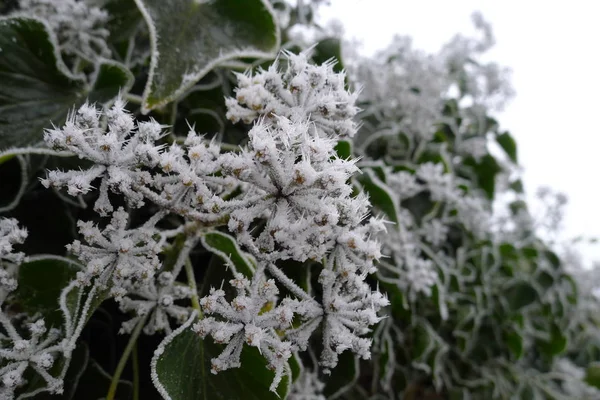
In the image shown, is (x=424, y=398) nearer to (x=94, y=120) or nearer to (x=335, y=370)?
(x=335, y=370)

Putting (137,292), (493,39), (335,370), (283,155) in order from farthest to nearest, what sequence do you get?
(493,39) → (335,370) → (137,292) → (283,155)

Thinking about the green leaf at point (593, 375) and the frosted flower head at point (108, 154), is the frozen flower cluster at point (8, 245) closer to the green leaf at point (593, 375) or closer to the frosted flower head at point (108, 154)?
the frosted flower head at point (108, 154)

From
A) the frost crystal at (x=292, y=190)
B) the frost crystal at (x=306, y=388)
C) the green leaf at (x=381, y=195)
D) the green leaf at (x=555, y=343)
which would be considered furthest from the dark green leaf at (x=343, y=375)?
the green leaf at (x=555, y=343)

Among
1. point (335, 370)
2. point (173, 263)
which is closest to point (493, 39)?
point (335, 370)

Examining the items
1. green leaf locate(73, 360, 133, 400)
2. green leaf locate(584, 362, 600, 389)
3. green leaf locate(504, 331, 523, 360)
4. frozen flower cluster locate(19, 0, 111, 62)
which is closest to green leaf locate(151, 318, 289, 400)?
green leaf locate(73, 360, 133, 400)

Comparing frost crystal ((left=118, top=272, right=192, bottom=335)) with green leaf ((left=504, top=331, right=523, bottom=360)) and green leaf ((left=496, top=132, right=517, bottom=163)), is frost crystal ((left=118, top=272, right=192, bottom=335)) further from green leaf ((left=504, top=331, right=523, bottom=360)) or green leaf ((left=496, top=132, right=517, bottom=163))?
green leaf ((left=496, top=132, right=517, bottom=163))

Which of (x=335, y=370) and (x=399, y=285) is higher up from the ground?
(x=399, y=285)

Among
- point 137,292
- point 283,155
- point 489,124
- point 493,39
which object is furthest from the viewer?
point 493,39
